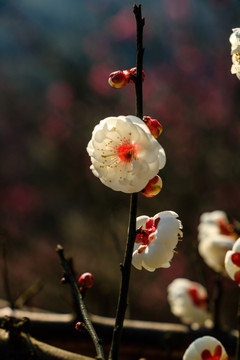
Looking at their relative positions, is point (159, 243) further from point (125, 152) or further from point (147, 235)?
point (125, 152)

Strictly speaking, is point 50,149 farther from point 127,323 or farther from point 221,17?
point 127,323

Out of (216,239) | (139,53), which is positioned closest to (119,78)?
(139,53)

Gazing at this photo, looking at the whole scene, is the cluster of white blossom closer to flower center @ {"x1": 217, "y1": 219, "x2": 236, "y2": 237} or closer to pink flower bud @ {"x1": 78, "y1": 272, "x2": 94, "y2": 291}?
pink flower bud @ {"x1": 78, "y1": 272, "x2": 94, "y2": 291}

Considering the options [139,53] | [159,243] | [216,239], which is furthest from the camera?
[216,239]

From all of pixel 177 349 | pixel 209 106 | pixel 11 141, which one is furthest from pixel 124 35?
pixel 177 349

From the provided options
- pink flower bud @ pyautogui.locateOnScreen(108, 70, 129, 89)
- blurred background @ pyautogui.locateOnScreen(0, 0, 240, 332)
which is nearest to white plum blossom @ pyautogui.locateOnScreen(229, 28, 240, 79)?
pink flower bud @ pyautogui.locateOnScreen(108, 70, 129, 89)

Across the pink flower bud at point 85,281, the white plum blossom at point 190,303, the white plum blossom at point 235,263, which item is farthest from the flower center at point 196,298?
the pink flower bud at point 85,281
